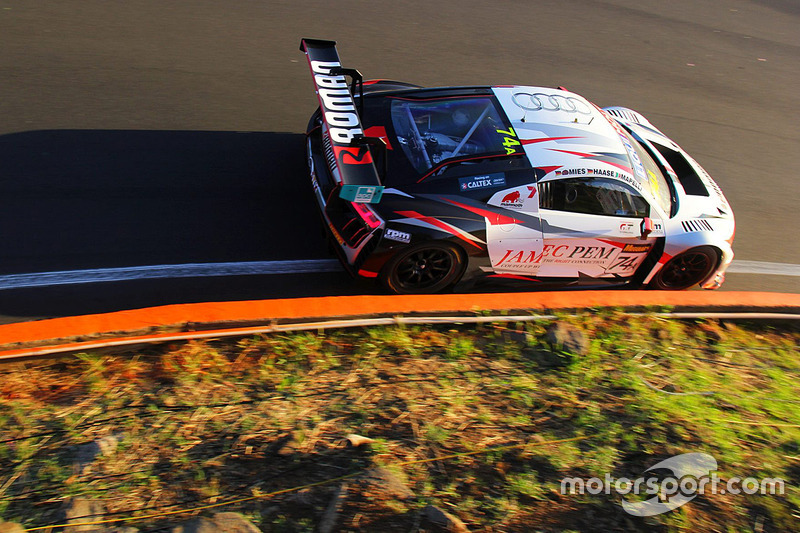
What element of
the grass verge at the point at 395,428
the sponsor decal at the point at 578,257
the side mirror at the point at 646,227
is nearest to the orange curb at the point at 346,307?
the grass verge at the point at 395,428

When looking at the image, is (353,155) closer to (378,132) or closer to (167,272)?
(378,132)

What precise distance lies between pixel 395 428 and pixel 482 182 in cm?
223

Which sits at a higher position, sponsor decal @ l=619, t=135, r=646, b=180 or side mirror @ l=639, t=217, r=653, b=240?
sponsor decal @ l=619, t=135, r=646, b=180

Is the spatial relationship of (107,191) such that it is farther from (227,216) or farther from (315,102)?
(315,102)

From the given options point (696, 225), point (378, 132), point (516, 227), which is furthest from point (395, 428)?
point (696, 225)

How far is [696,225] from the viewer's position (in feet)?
18.2

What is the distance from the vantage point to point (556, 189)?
513cm

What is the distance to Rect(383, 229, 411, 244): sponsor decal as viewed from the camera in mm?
4820

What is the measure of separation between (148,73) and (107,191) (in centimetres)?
250

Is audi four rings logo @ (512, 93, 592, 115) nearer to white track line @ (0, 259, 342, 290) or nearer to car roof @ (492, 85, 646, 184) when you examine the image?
car roof @ (492, 85, 646, 184)

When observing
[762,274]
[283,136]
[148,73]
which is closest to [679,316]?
[762,274]

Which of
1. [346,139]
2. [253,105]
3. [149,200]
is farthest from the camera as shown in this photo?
[253,105]

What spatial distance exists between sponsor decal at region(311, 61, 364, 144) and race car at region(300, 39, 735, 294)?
0.4 inches

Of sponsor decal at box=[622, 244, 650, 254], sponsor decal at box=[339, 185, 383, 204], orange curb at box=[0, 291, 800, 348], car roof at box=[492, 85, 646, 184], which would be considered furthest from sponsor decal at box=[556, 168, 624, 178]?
sponsor decal at box=[339, 185, 383, 204]
